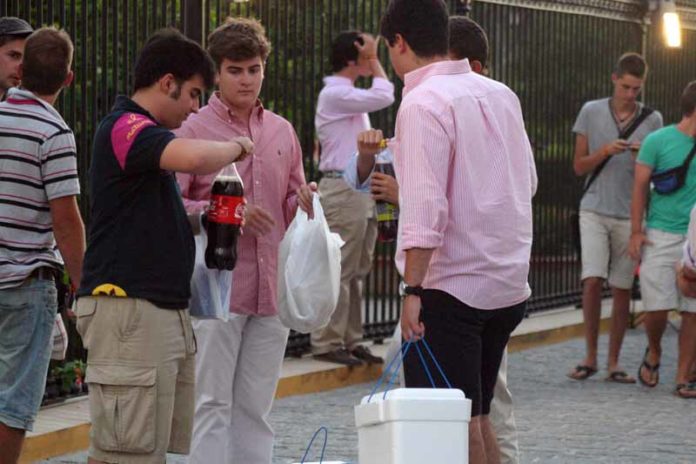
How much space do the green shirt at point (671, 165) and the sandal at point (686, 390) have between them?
41.5 inches

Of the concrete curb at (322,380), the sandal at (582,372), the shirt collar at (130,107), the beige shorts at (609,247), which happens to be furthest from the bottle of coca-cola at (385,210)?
the sandal at (582,372)

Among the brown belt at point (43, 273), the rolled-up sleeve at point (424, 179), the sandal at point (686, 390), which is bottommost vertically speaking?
the sandal at point (686, 390)

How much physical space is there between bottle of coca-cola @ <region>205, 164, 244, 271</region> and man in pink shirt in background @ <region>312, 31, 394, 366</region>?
4951 mm

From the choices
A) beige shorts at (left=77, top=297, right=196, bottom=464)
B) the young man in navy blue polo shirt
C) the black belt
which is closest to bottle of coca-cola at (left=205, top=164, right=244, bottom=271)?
the young man in navy blue polo shirt

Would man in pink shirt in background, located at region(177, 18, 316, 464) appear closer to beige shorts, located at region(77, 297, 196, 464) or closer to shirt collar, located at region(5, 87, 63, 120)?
shirt collar, located at region(5, 87, 63, 120)

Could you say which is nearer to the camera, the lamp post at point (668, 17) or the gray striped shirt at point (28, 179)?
the gray striped shirt at point (28, 179)

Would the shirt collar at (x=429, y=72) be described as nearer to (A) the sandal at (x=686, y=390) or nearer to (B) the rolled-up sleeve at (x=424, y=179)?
(B) the rolled-up sleeve at (x=424, y=179)

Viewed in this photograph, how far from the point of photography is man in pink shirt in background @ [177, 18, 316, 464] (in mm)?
6387

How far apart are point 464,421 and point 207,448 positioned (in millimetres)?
1761

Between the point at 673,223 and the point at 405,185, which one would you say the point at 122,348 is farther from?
the point at 673,223

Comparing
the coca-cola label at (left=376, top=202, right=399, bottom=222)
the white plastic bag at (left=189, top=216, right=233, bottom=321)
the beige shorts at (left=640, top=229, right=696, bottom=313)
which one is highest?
the coca-cola label at (left=376, top=202, right=399, bottom=222)

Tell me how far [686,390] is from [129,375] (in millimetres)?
6105

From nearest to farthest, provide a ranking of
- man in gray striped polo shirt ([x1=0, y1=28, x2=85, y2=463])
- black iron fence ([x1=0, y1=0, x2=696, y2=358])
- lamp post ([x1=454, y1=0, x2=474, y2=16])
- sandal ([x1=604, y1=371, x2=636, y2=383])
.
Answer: man in gray striped polo shirt ([x1=0, y1=28, x2=85, y2=463])
black iron fence ([x1=0, y1=0, x2=696, y2=358])
sandal ([x1=604, y1=371, x2=636, y2=383])
lamp post ([x1=454, y1=0, x2=474, y2=16])

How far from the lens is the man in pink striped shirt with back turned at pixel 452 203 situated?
17.5ft
